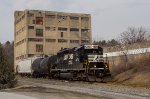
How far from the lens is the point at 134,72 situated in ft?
118

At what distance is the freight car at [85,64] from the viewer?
103 ft

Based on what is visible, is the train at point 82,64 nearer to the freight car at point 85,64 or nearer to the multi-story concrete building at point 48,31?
the freight car at point 85,64

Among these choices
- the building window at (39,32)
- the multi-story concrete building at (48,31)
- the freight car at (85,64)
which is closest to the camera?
the freight car at (85,64)

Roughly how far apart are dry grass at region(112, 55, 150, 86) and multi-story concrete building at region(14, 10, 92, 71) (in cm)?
5796

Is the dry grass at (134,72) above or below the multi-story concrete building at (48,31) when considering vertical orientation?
below

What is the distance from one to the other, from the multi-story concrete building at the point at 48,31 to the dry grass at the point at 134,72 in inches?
2282

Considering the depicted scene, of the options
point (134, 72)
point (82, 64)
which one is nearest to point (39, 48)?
point (134, 72)

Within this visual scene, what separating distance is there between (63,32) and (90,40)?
28.5 ft

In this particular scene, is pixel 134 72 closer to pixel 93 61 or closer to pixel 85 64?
pixel 93 61

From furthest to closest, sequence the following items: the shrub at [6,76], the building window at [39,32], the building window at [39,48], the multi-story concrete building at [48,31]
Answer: the building window at [39,32], the multi-story concrete building at [48,31], the building window at [39,48], the shrub at [6,76]

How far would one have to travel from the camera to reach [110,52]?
45.6m

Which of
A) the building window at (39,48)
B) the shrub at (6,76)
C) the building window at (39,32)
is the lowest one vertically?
the shrub at (6,76)

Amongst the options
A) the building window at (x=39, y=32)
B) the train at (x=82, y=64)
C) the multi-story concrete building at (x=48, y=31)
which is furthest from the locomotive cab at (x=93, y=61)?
the building window at (x=39, y=32)

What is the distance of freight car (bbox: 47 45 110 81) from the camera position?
31.5 meters
